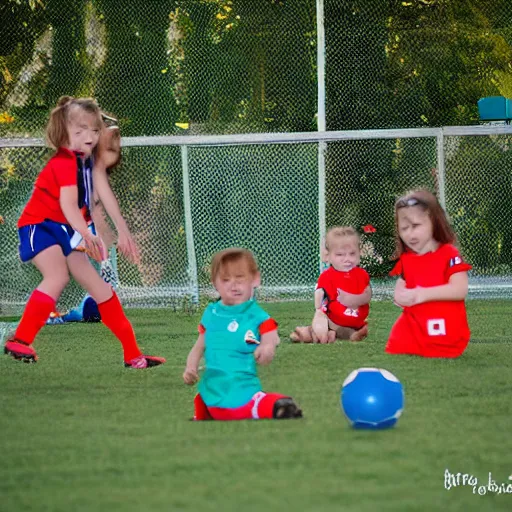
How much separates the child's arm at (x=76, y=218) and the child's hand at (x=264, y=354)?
6.13 ft

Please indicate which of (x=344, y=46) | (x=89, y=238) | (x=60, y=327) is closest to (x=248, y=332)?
(x=89, y=238)

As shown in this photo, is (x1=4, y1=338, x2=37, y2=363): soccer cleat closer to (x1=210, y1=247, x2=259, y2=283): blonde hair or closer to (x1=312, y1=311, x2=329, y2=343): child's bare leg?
(x1=210, y1=247, x2=259, y2=283): blonde hair

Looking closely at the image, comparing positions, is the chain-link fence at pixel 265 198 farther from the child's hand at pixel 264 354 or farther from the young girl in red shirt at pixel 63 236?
the child's hand at pixel 264 354

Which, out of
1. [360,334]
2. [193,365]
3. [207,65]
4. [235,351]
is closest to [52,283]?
[193,365]

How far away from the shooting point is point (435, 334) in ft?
22.0

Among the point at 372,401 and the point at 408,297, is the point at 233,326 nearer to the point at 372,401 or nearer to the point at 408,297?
the point at 372,401

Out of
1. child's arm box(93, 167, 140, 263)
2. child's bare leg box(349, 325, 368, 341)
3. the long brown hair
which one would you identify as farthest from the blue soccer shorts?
child's bare leg box(349, 325, 368, 341)

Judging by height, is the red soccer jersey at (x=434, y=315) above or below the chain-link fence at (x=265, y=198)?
below

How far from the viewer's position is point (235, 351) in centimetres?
484

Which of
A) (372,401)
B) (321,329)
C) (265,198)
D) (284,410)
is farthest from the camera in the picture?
(265,198)

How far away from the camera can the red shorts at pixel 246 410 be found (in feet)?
15.4

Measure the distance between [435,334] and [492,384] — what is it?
3.89 feet

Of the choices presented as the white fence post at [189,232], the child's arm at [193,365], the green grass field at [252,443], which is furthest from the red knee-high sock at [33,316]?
the white fence post at [189,232]

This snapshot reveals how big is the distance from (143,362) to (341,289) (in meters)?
1.77
